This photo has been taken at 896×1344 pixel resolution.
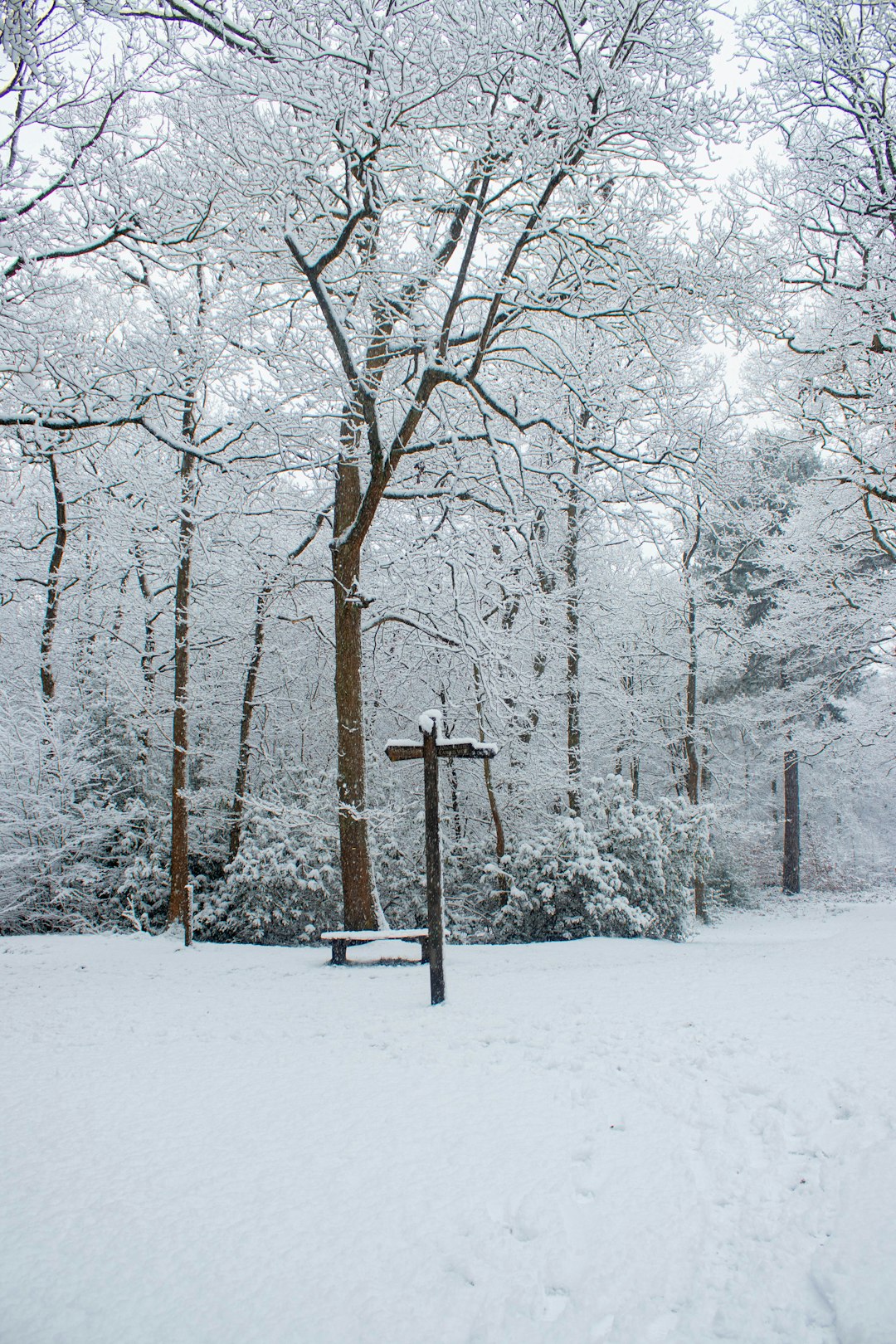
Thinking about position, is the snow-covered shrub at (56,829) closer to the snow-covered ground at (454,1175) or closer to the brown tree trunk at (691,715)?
the snow-covered ground at (454,1175)

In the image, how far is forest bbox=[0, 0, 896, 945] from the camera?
19.0 feet

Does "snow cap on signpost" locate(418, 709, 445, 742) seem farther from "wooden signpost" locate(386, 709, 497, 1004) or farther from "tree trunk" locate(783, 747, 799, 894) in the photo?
"tree trunk" locate(783, 747, 799, 894)

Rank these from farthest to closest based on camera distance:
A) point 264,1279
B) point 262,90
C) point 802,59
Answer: point 802,59 < point 262,90 < point 264,1279

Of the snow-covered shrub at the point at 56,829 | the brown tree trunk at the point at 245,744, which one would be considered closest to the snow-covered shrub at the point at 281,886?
the brown tree trunk at the point at 245,744

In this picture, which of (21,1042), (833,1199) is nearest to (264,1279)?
(833,1199)

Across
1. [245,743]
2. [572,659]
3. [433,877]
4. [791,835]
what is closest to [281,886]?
[245,743]

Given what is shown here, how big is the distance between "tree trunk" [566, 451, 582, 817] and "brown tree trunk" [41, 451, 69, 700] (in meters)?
9.31

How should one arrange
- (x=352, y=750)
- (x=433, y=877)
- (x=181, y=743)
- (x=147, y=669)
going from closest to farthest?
(x=433, y=877) < (x=352, y=750) < (x=181, y=743) < (x=147, y=669)

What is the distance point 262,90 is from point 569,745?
11473 millimetres

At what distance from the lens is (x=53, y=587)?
13867mm

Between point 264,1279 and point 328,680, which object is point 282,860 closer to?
point 328,680

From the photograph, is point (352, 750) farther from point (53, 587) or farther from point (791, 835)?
point (791, 835)

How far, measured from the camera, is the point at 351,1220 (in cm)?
272

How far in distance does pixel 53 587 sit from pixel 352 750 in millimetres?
8415
